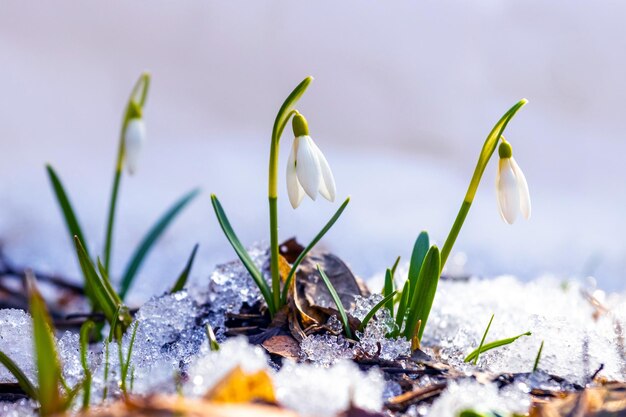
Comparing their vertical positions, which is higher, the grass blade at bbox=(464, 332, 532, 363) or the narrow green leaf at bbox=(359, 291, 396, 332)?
the narrow green leaf at bbox=(359, 291, 396, 332)

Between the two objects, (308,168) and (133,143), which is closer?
(308,168)

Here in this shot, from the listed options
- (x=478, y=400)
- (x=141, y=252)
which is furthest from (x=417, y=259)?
(x=141, y=252)

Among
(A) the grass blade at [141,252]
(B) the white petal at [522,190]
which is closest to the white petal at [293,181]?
(B) the white petal at [522,190]

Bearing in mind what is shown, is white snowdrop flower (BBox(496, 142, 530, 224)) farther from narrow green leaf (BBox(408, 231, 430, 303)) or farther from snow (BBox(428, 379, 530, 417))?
snow (BBox(428, 379, 530, 417))

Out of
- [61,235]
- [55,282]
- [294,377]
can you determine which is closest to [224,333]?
[294,377]

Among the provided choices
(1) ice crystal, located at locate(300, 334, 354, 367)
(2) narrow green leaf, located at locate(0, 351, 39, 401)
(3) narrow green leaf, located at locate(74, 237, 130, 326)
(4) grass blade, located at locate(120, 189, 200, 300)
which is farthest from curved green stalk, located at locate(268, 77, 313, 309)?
(4) grass blade, located at locate(120, 189, 200, 300)

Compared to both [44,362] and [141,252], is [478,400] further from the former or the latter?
[141,252]
